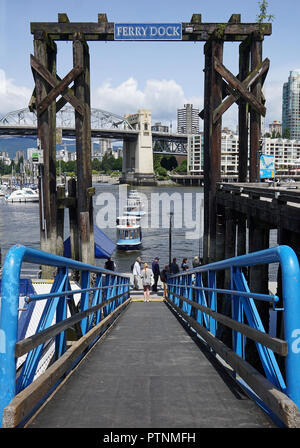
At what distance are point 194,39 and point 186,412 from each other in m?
13.6

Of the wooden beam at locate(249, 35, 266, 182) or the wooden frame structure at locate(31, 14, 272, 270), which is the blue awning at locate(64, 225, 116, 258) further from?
the wooden beam at locate(249, 35, 266, 182)

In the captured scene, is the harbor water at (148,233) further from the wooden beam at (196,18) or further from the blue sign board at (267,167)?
the wooden beam at (196,18)

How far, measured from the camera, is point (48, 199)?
14969 mm

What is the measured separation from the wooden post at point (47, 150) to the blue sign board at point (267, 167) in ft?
23.6

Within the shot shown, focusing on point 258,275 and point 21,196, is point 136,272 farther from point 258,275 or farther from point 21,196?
point 21,196

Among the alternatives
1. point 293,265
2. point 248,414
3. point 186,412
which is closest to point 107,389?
point 186,412

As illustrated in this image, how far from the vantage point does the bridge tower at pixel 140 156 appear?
168 m

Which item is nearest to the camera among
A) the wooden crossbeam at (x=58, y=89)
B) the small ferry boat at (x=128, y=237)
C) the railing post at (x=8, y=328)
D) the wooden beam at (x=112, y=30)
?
the railing post at (x=8, y=328)

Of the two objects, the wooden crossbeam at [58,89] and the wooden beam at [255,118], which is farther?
the wooden beam at [255,118]

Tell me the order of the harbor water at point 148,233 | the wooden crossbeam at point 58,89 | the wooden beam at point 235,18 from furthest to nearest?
the harbor water at point 148,233
the wooden beam at point 235,18
the wooden crossbeam at point 58,89

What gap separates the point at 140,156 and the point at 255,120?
503 ft

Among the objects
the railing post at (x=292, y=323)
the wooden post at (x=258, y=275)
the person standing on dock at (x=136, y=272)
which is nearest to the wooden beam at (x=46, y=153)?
the person standing on dock at (x=136, y=272)
